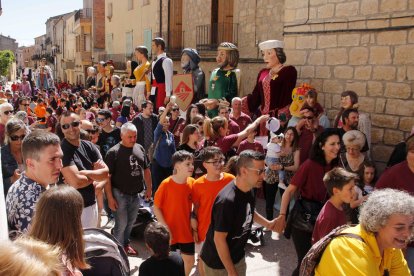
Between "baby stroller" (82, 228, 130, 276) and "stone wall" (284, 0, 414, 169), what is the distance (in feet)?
15.3

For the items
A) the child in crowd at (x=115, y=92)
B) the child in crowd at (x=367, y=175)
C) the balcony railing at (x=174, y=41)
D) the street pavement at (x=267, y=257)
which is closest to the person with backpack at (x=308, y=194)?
the child in crowd at (x=367, y=175)

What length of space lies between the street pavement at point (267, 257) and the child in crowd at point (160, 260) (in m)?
1.62

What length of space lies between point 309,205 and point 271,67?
11.0 feet

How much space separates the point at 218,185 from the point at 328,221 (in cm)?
113

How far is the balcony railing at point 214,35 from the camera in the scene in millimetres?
12516

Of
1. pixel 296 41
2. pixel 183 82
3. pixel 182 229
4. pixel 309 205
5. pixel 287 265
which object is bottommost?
pixel 287 265

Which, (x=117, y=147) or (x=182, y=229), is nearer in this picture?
(x=182, y=229)

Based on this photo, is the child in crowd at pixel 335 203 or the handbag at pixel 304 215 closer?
the child in crowd at pixel 335 203

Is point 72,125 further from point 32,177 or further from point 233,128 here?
point 233,128

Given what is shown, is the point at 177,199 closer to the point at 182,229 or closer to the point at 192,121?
the point at 182,229

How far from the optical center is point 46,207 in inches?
84.8

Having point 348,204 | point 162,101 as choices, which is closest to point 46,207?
point 348,204

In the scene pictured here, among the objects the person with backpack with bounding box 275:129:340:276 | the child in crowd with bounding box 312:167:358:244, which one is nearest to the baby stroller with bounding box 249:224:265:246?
the person with backpack with bounding box 275:129:340:276

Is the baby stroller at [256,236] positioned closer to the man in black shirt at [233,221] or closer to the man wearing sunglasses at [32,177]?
the man in black shirt at [233,221]
